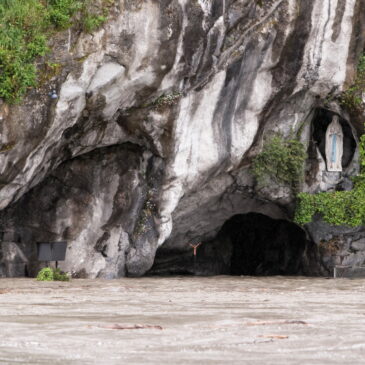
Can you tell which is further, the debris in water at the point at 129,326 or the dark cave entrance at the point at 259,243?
the dark cave entrance at the point at 259,243

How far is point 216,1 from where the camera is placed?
45.2ft

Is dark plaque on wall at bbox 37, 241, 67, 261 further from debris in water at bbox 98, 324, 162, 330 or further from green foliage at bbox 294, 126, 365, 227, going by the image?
debris in water at bbox 98, 324, 162, 330

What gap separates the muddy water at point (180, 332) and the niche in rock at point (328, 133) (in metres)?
10.1

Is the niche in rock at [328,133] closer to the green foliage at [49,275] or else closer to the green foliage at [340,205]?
the green foliage at [340,205]

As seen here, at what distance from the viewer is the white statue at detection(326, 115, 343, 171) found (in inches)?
693

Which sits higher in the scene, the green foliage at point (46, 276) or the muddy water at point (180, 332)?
the green foliage at point (46, 276)

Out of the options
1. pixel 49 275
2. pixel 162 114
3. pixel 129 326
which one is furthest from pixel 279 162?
pixel 129 326

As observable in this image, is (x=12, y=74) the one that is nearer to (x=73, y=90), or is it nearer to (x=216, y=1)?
(x=73, y=90)

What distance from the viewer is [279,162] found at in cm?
1672

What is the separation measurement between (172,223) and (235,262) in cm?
571

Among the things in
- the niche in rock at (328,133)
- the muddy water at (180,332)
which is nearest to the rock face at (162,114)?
the niche in rock at (328,133)

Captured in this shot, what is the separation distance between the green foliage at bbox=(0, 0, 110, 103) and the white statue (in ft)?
24.1

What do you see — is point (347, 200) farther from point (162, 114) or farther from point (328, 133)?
point (162, 114)

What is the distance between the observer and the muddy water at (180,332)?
397 cm
